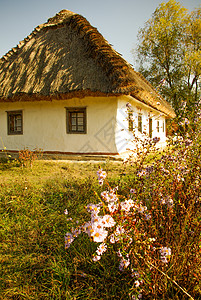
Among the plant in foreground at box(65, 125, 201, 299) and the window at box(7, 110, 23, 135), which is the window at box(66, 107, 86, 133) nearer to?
the window at box(7, 110, 23, 135)

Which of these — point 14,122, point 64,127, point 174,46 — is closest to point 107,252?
point 64,127

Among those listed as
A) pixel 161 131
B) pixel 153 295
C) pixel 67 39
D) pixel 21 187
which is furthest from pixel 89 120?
pixel 161 131

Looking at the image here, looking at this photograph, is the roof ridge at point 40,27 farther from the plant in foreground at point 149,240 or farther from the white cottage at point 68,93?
the plant in foreground at point 149,240

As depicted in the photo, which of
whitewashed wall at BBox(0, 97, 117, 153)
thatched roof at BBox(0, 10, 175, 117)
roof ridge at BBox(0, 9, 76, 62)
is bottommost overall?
whitewashed wall at BBox(0, 97, 117, 153)

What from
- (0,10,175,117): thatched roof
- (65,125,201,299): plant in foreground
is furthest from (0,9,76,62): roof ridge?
(65,125,201,299): plant in foreground

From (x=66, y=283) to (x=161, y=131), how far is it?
1433cm

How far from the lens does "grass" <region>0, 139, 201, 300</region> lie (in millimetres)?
1305

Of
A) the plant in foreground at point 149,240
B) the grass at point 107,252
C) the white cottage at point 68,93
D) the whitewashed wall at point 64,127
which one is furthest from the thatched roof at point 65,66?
the plant in foreground at point 149,240

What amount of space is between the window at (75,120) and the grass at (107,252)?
4527mm

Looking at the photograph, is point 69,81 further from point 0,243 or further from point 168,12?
point 168,12

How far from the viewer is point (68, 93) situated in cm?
650

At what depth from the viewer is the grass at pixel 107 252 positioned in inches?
51.4

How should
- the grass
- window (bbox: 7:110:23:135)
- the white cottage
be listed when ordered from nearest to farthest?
the grass < the white cottage < window (bbox: 7:110:23:135)

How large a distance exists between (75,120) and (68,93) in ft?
3.77
